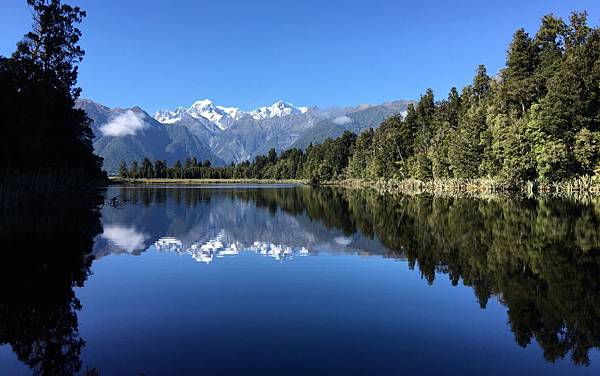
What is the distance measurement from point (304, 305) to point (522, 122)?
2632 inches

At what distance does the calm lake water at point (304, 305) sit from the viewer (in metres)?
8.76

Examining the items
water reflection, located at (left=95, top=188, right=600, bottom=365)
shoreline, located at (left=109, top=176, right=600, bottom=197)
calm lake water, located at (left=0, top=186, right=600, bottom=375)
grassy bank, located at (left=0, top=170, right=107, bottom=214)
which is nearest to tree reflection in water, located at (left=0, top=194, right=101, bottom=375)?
calm lake water, located at (left=0, top=186, right=600, bottom=375)

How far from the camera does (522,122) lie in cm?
7031

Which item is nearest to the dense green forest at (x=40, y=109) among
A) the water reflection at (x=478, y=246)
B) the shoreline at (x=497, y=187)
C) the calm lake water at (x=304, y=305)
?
the water reflection at (x=478, y=246)

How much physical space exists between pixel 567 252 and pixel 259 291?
1261 cm

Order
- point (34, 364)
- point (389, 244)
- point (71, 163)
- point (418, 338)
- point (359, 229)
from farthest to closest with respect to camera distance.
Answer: point (71, 163) → point (359, 229) → point (389, 244) → point (418, 338) → point (34, 364)

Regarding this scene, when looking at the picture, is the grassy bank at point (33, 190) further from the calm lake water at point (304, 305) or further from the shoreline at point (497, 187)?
the shoreline at point (497, 187)

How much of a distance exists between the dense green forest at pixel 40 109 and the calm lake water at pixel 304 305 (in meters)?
17.7

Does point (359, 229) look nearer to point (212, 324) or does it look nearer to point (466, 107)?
point (212, 324)

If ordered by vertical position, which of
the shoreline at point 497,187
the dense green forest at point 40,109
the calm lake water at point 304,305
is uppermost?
the dense green forest at point 40,109

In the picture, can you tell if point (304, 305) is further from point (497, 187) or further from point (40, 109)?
point (497, 187)

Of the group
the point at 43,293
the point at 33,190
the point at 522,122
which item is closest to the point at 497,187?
the point at 522,122

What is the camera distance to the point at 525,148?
69125 mm

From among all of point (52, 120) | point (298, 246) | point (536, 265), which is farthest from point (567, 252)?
point (52, 120)
